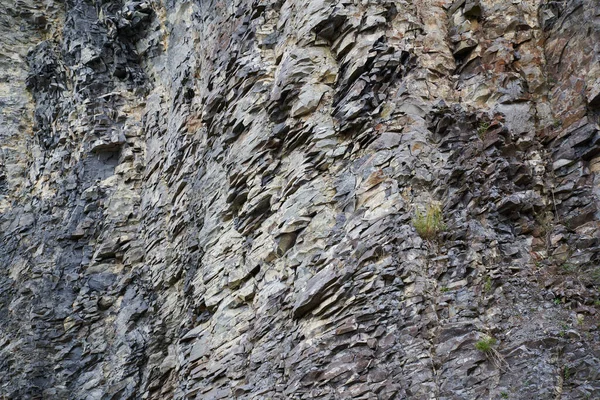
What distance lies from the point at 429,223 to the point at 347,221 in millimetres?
1243

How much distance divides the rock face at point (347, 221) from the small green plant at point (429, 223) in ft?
0.26

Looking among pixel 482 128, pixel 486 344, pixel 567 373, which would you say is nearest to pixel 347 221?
pixel 482 128

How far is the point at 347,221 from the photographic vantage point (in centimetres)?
927

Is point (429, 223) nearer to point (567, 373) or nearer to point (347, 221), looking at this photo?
point (347, 221)

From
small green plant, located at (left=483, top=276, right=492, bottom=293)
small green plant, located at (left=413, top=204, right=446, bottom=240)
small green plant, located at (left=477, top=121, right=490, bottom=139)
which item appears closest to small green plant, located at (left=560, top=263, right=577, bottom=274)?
small green plant, located at (left=483, top=276, right=492, bottom=293)

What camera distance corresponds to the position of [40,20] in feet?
74.0

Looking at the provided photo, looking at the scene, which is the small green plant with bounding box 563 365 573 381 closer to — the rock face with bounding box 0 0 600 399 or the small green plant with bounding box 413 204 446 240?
the rock face with bounding box 0 0 600 399

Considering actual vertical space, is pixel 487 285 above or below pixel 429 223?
below

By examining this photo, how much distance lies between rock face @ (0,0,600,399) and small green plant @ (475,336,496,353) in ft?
0.15

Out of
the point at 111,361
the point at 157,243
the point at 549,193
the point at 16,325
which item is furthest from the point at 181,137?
the point at 549,193

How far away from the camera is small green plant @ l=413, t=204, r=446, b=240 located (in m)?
8.41

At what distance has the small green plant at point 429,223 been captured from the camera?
27.6ft

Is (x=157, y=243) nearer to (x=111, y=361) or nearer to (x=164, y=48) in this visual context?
(x=111, y=361)

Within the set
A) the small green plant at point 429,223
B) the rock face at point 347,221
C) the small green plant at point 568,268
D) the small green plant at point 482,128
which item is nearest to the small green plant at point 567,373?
the rock face at point 347,221
